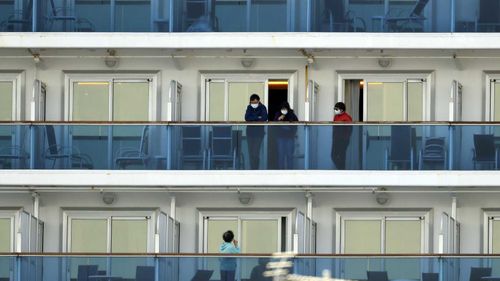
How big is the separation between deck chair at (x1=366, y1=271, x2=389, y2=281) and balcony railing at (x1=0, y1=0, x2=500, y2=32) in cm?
482

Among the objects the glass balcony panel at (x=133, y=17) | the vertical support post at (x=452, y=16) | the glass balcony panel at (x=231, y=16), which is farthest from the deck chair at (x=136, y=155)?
the vertical support post at (x=452, y=16)

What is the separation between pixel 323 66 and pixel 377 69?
1029 millimetres

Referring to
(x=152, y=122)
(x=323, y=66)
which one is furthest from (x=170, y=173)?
(x=323, y=66)

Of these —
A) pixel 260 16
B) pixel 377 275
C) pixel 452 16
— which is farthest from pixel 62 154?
pixel 452 16

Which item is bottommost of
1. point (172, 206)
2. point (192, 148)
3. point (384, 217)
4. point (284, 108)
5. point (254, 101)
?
point (384, 217)

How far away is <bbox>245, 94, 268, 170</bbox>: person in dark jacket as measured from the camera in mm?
43750

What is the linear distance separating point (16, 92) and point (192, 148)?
4.18m

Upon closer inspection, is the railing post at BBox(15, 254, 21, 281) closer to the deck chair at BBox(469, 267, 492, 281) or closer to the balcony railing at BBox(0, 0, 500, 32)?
→ the balcony railing at BBox(0, 0, 500, 32)

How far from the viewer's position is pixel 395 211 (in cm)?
4550

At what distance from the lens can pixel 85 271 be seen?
42844 mm

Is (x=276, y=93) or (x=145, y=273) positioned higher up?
(x=276, y=93)

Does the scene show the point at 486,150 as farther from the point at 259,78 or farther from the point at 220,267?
the point at 220,267

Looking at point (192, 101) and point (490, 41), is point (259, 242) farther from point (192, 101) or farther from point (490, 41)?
point (490, 41)

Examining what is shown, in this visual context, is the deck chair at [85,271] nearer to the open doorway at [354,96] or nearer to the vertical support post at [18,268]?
the vertical support post at [18,268]
